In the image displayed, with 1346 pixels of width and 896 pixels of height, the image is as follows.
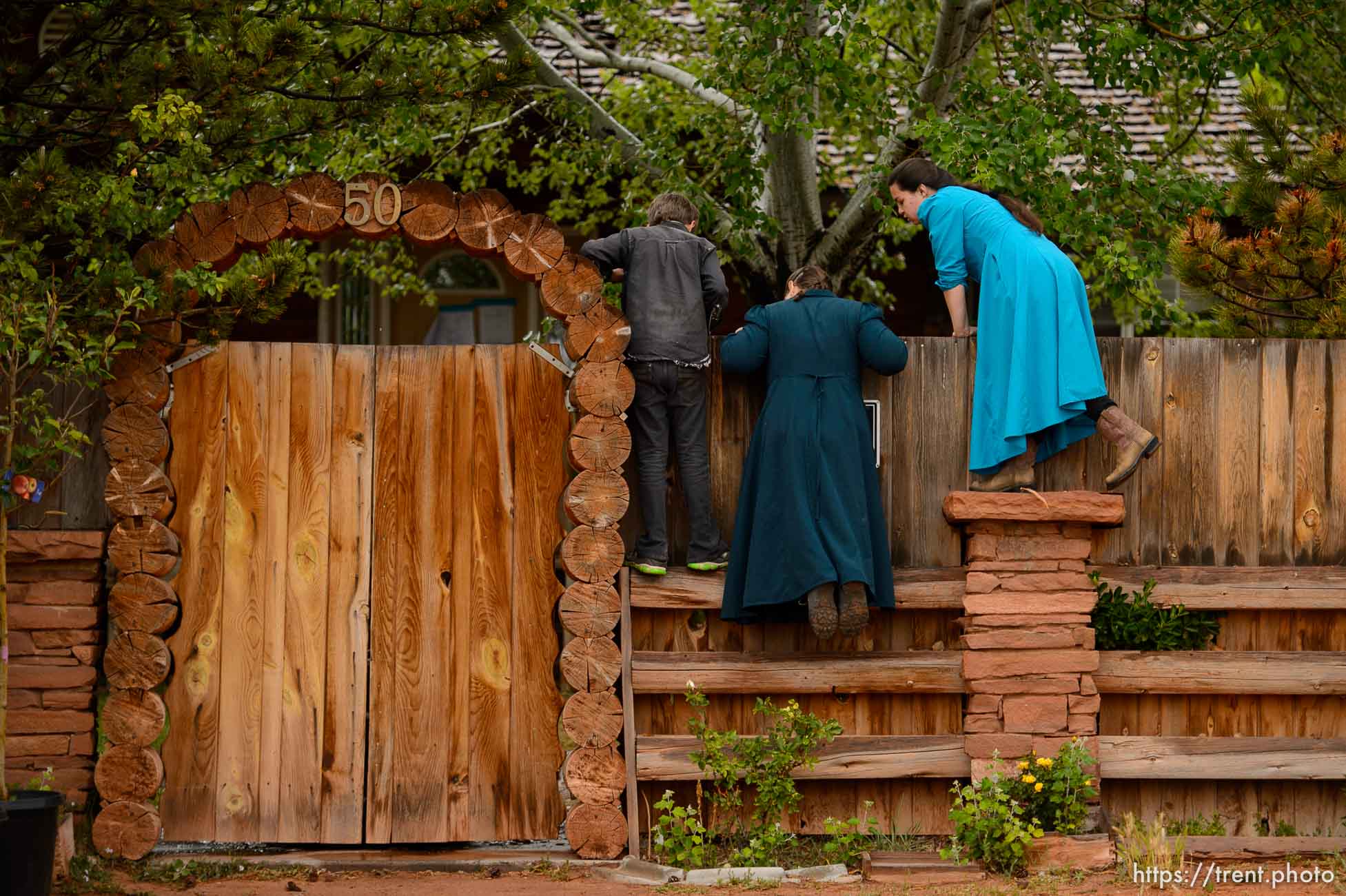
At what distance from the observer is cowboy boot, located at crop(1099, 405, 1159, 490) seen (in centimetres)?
627

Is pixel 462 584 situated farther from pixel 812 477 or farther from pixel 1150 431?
pixel 1150 431

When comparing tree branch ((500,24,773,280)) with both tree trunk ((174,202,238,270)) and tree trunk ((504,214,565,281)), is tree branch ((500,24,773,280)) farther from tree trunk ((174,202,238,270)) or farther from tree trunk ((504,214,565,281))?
tree trunk ((174,202,238,270))

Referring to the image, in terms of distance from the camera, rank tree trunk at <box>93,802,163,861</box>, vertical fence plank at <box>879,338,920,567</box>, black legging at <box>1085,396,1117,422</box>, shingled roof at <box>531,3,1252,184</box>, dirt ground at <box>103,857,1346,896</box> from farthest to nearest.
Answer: shingled roof at <box>531,3,1252,184</box>, vertical fence plank at <box>879,338,920,567</box>, black legging at <box>1085,396,1117,422</box>, tree trunk at <box>93,802,163,861</box>, dirt ground at <box>103,857,1346,896</box>

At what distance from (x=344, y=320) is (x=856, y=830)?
9.06m

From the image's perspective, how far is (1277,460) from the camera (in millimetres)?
6574

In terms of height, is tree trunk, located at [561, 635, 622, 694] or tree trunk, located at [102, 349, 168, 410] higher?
tree trunk, located at [102, 349, 168, 410]

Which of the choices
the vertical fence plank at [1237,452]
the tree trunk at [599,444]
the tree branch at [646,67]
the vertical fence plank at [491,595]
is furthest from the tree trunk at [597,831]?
the tree branch at [646,67]

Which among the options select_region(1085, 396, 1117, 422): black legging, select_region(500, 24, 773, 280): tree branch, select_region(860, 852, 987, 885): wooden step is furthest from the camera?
select_region(500, 24, 773, 280): tree branch

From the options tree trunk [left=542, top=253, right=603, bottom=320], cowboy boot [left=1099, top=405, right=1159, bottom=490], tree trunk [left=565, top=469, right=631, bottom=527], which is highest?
tree trunk [left=542, top=253, right=603, bottom=320]

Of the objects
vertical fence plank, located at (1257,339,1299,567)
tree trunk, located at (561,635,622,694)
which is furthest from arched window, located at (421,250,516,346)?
vertical fence plank, located at (1257,339,1299,567)

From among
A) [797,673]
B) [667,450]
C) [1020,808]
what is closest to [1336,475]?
[1020,808]

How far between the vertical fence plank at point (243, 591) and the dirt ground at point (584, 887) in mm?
418

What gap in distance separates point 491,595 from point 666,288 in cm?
151

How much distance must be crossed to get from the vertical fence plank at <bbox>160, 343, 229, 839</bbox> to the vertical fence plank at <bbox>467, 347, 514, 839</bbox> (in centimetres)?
107
